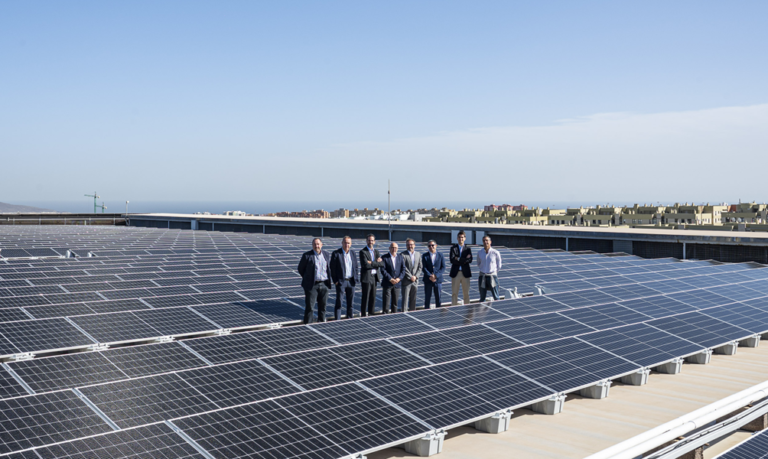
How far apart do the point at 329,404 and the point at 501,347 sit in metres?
4.19

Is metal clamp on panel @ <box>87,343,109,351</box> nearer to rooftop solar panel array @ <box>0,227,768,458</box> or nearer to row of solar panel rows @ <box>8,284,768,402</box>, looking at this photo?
rooftop solar panel array @ <box>0,227,768,458</box>

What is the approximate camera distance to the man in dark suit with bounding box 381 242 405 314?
1627cm

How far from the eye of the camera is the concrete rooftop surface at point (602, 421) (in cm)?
834

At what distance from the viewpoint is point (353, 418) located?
8.05m

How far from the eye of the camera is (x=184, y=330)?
42.4 feet

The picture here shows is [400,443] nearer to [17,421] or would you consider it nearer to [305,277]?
[17,421]

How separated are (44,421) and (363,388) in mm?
3878

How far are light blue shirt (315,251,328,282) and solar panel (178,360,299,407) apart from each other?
17.7 feet

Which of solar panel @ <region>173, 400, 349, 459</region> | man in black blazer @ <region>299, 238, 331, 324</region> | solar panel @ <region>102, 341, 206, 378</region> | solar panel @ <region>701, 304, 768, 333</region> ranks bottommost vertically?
solar panel @ <region>701, 304, 768, 333</region>

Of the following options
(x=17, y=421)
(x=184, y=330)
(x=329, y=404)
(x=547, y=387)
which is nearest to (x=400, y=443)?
(x=329, y=404)

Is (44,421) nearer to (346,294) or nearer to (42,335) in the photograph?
(42,335)

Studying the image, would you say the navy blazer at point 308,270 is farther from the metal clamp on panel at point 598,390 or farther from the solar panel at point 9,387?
the solar panel at point 9,387

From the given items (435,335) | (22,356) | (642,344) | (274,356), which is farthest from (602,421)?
(22,356)

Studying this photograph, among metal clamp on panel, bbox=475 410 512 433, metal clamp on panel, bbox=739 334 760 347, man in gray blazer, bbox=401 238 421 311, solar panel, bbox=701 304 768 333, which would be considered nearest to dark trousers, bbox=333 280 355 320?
man in gray blazer, bbox=401 238 421 311
